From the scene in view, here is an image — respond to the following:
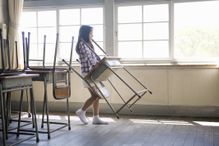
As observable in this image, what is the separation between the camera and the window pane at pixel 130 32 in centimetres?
595

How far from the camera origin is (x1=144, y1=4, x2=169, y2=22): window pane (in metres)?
5.80

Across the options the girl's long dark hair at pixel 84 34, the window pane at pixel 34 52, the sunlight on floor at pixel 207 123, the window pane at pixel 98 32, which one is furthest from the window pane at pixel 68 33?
the sunlight on floor at pixel 207 123

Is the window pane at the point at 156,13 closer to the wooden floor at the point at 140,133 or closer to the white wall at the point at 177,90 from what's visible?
the white wall at the point at 177,90

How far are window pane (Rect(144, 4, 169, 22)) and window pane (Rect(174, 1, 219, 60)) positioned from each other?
164mm

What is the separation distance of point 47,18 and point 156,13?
79.3 inches

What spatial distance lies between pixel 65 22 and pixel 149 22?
60.7 inches

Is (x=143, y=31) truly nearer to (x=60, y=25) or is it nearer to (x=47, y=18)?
(x=60, y=25)

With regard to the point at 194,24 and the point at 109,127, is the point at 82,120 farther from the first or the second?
the point at 194,24

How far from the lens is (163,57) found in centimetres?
582

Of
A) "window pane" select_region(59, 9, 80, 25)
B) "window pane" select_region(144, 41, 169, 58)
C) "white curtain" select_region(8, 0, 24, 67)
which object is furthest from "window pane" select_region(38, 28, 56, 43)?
"window pane" select_region(144, 41, 169, 58)

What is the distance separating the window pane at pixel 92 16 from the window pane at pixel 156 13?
0.82 m

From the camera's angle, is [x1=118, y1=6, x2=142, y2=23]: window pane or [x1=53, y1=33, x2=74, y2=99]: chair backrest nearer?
[x1=53, y1=33, x2=74, y2=99]: chair backrest

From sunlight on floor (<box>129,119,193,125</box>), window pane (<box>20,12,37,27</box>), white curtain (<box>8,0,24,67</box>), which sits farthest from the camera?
window pane (<box>20,12,37,27</box>)

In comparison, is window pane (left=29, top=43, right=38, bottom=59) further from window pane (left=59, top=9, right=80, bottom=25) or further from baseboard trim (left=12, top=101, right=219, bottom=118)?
baseboard trim (left=12, top=101, right=219, bottom=118)
